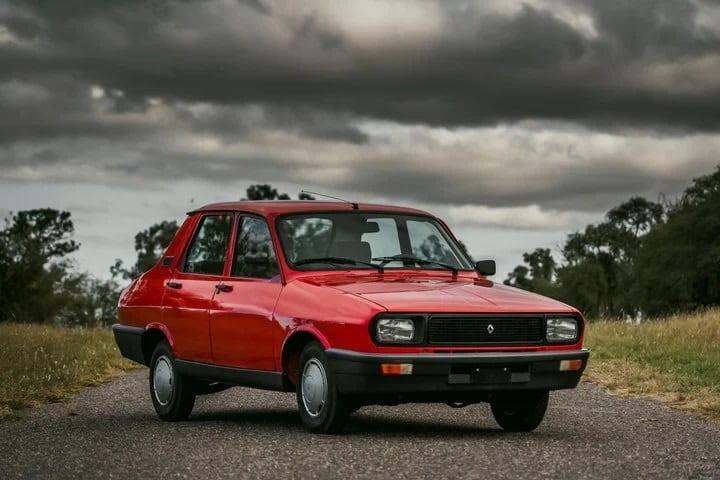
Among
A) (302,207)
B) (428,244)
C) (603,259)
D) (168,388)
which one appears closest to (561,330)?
(428,244)

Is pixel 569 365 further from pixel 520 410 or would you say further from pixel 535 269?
pixel 535 269

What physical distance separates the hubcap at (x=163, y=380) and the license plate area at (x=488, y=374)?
3278mm

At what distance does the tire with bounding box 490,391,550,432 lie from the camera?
9.61 meters

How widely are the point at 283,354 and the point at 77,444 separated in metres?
1.62

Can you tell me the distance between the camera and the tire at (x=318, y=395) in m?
8.85

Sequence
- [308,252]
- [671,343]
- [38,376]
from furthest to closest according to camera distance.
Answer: [671,343] → [38,376] → [308,252]

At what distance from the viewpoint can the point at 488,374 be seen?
8.83 m

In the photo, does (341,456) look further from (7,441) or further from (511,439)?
(7,441)

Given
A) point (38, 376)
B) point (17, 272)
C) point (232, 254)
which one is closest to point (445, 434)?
point (232, 254)

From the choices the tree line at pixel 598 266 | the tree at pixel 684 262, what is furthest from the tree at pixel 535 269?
the tree at pixel 684 262

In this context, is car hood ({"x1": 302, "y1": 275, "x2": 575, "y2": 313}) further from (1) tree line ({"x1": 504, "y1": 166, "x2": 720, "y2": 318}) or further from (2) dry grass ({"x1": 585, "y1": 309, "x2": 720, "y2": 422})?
(1) tree line ({"x1": 504, "y1": 166, "x2": 720, "y2": 318})

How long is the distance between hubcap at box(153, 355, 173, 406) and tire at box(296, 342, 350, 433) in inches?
86.8

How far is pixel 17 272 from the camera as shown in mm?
78438

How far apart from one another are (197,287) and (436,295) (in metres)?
2.66
